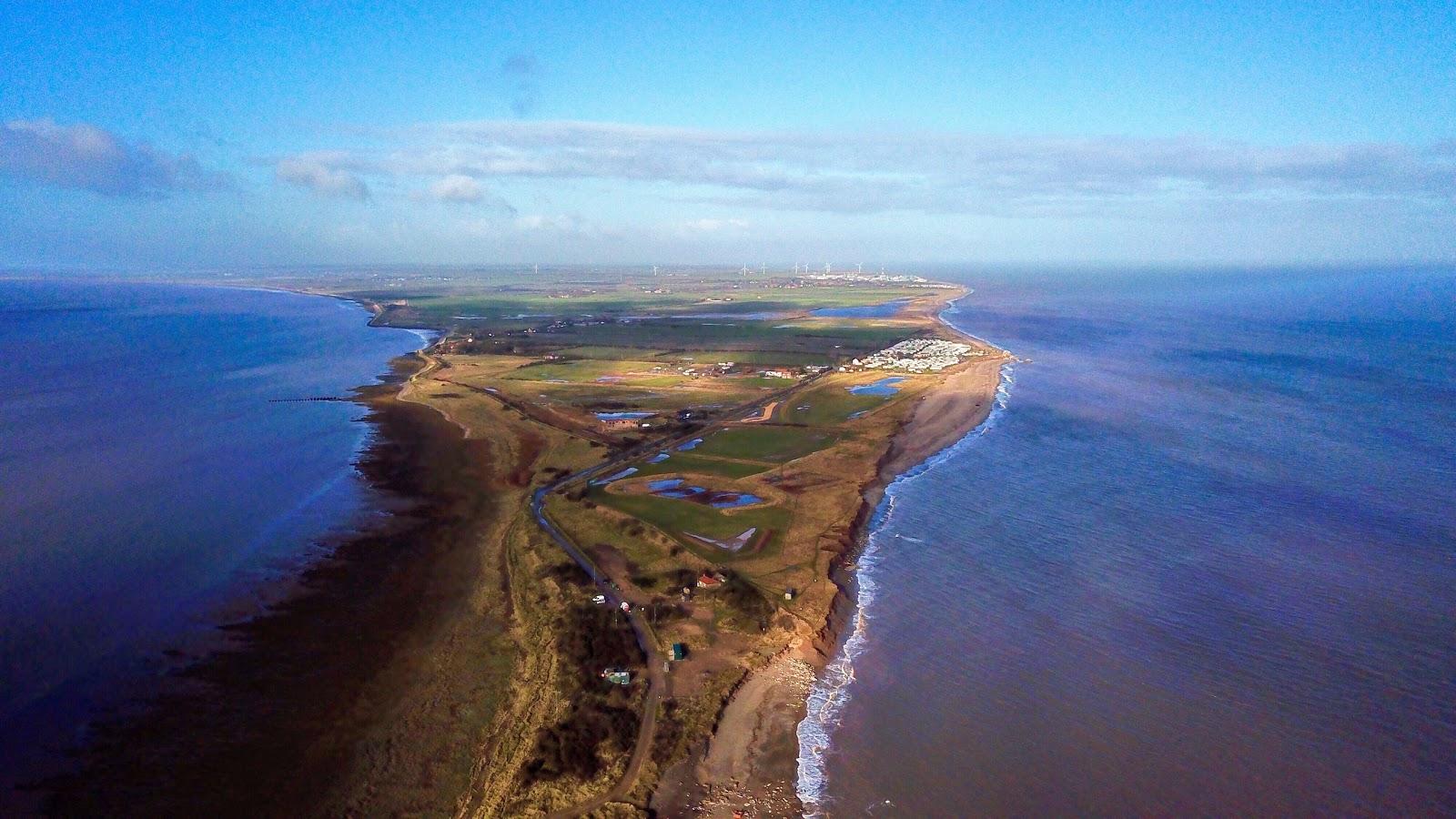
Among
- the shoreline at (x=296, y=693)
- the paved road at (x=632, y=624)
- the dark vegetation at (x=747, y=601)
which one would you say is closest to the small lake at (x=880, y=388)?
the paved road at (x=632, y=624)

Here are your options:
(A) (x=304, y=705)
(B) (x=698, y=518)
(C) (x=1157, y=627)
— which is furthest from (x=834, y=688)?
(A) (x=304, y=705)

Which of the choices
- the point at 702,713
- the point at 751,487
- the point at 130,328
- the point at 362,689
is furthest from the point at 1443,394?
the point at 130,328

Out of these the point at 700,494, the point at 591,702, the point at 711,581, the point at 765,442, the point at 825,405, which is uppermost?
the point at 825,405

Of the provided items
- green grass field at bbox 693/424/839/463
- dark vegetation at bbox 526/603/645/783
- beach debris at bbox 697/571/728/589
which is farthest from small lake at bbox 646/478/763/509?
dark vegetation at bbox 526/603/645/783

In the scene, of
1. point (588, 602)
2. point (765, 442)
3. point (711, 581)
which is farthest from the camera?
point (765, 442)

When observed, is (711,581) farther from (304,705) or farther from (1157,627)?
(1157,627)

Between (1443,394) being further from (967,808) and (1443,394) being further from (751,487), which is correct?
(967,808)

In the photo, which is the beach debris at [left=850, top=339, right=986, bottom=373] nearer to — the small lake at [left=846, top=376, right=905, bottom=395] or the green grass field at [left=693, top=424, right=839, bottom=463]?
the small lake at [left=846, top=376, right=905, bottom=395]
